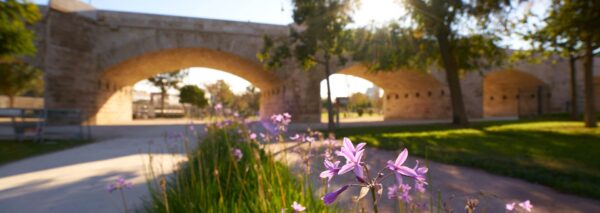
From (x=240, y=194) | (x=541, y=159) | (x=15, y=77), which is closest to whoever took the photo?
(x=240, y=194)

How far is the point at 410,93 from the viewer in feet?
86.5

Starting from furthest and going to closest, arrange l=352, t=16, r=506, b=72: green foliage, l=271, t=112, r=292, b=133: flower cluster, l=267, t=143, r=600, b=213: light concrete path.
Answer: l=352, t=16, r=506, b=72: green foliage, l=267, t=143, r=600, b=213: light concrete path, l=271, t=112, r=292, b=133: flower cluster

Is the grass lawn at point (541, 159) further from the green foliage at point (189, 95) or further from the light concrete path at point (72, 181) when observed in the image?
the green foliage at point (189, 95)

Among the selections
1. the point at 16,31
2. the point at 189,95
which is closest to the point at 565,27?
the point at 16,31

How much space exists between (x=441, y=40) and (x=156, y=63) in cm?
1563

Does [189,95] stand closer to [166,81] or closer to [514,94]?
[166,81]

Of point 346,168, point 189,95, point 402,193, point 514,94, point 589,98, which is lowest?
point 402,193

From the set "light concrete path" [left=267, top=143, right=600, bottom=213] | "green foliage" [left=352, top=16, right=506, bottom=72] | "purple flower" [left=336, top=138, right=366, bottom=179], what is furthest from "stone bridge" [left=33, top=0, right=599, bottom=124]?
"purple flower" [left=336, top=138, right=366, bottom=179]

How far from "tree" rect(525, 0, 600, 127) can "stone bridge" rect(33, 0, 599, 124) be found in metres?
2.95

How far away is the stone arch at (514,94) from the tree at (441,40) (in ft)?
Answer: 50.1

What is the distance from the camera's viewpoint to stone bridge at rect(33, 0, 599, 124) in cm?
1539

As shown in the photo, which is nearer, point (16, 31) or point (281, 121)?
point (281, 121)

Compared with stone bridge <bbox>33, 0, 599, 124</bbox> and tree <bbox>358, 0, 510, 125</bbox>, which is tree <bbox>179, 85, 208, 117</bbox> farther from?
tree <bbox>358, 0, 510, 125</bbox>

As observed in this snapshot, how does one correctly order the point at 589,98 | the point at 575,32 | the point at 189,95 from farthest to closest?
A: the point at 189,95 < the point at 589,98 < the point at 575,32
